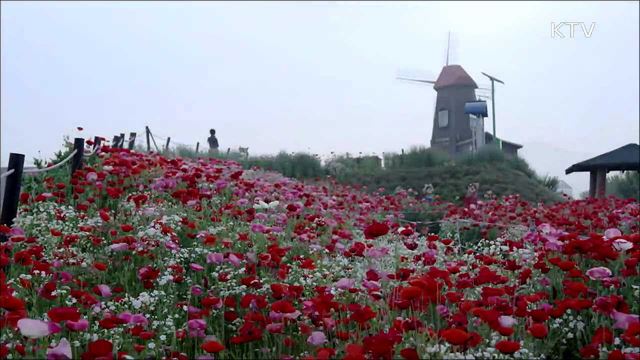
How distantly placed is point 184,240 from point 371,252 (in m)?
2.71

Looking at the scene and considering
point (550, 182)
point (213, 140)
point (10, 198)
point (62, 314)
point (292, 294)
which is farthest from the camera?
point (550, 182)

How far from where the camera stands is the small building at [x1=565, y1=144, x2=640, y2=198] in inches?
732

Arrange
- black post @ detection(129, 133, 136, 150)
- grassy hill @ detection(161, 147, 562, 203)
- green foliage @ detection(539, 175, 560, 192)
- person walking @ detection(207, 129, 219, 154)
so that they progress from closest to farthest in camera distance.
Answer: black post @ detection(129, 133, 136, 150) < grassy hill @ detection(161, 147, 562, 203) < person walking @ detection(207, 129, 219, 154) < green foliage @ detection(539, 175, 560, 192)

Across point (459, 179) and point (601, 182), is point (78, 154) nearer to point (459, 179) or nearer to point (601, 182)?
point (601, 182)

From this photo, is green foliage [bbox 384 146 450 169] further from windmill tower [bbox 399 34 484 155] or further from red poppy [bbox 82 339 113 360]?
red poppy [bbox 82 339 113 360]

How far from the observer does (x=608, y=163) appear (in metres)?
18.6

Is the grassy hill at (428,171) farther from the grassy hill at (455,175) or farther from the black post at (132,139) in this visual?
the black post at (132,139)

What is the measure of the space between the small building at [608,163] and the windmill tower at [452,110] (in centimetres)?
1972

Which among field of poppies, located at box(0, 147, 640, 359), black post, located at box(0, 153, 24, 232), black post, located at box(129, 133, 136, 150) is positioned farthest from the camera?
black post, located at box(129, 133, 136, 150)

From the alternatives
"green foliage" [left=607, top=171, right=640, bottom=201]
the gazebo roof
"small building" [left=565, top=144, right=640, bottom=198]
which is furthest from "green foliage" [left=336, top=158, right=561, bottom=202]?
the gazebo roof

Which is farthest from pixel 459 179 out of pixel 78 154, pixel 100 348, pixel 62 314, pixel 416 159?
pixel 100 348

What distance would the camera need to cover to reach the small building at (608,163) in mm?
18594

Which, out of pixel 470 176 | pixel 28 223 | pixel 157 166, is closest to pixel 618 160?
pixel 470 176

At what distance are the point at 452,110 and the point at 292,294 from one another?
1485 inches
